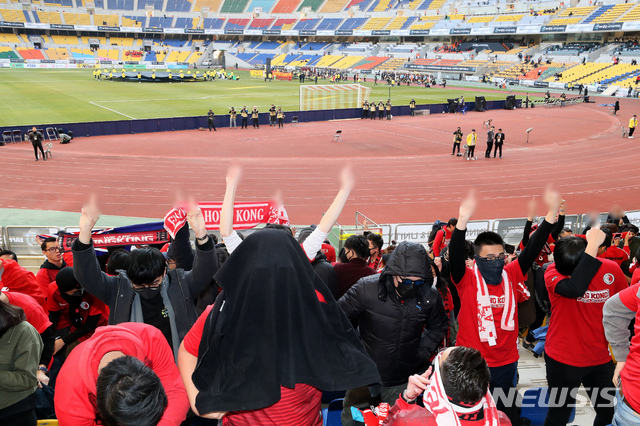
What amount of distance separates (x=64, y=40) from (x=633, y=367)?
351 ft

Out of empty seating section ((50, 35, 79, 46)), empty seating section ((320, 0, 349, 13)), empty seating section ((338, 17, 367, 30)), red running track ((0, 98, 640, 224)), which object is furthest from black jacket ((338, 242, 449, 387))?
empty seating section ((320, 0, 349, 13))

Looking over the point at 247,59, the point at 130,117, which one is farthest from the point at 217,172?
the point at 247,59

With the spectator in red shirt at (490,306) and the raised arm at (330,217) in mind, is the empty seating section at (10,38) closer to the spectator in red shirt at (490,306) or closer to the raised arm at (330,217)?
the raised arm at (330,217)

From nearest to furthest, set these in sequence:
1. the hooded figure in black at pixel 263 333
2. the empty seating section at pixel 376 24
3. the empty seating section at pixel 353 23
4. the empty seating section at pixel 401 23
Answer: the hooded figure in black at pixel 263 333
the empty seating section at pixel 401 23
the empty seating section at pixel 376 24
the empty seating section at pixel 353 23

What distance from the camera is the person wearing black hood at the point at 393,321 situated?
3.51 m

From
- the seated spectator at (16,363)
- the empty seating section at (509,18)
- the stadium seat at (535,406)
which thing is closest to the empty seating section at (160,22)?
the empty seating section at (509,18)

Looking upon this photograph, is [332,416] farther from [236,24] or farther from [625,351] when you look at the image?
[236,24]

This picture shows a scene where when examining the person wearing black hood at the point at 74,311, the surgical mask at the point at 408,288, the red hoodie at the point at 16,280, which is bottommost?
the person wearing black hood at the point at 74,311

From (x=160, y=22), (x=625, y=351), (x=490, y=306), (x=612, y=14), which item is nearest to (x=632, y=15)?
(x=612, y=14)

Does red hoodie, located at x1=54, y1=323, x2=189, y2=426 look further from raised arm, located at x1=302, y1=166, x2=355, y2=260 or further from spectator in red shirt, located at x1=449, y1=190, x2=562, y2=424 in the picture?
spectator in red shirt, located at x1=449, y1=190, x2=562, y2=424

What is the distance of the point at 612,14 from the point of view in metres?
62.1

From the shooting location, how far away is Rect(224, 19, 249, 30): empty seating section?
342 feet

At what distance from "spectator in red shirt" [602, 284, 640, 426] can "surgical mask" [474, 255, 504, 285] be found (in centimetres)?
82

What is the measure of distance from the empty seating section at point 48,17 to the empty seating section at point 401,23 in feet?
212
